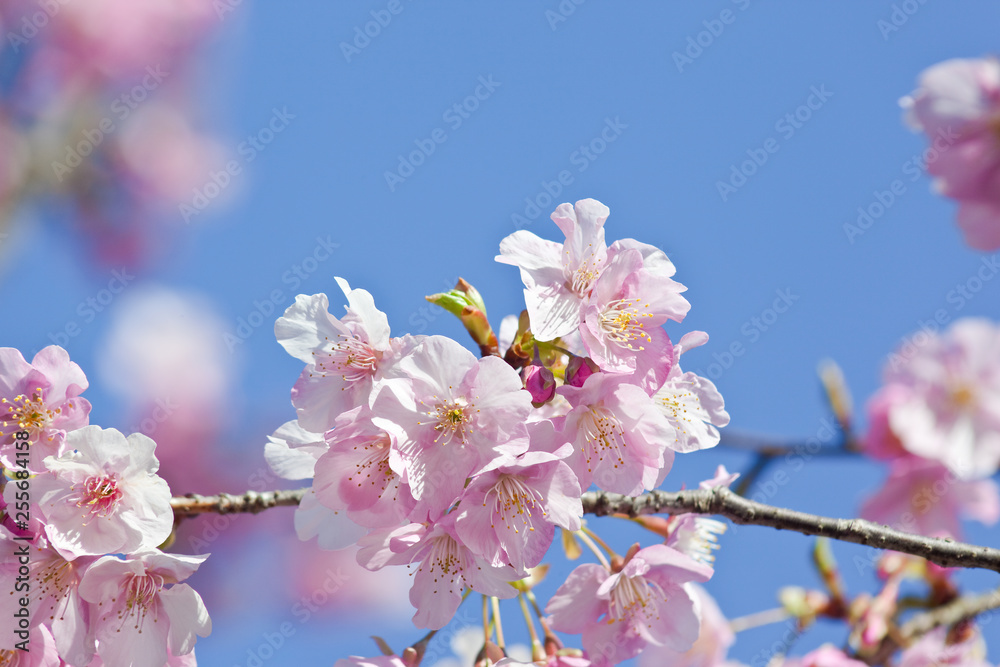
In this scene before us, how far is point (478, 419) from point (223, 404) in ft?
11.2

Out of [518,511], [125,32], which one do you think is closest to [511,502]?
[518,511]

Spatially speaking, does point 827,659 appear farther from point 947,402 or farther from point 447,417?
point 447,417

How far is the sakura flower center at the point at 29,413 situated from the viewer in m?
1.62

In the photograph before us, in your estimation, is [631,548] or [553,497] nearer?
[553,497]

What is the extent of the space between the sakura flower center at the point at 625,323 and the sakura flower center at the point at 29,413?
3.89ft

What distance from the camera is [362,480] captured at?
1603 mm

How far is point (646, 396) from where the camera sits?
1.57 m

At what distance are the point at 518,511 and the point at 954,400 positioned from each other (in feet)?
11.8

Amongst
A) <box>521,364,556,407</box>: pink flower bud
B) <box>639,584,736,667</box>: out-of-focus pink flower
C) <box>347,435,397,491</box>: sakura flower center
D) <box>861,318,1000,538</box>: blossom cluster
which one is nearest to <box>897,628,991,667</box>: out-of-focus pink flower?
<box>639,584,736,667</box>: out-of-focus pink flower

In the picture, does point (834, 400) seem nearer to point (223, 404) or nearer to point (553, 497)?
point (553, 497)

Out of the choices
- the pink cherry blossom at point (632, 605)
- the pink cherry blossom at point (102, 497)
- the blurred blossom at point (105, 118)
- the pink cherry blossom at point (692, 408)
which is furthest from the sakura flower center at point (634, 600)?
the blurred blossom at point (105, 118)

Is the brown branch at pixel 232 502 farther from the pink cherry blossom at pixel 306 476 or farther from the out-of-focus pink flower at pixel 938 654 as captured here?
the out-of-focus pink flower at pixel 938 654

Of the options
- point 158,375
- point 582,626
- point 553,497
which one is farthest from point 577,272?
point 158,375

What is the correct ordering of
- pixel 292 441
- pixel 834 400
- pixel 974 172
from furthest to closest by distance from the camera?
1. pixel 834 400
2. pixel 974 172
3. pixel 292 441
